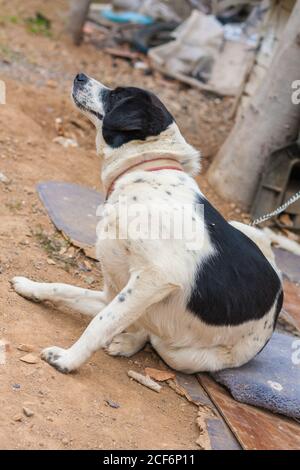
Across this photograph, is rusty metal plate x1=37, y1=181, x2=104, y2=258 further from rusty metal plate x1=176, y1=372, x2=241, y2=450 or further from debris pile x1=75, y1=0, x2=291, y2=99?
debris pile x1=75, y1=0, x2=291, y2=99

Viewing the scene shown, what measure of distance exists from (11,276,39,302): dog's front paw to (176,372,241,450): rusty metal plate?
2.92 feet

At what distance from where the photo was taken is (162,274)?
3449 millimetres

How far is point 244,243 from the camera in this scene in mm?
3818

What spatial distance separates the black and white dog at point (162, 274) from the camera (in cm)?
348

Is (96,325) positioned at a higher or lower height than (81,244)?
higher

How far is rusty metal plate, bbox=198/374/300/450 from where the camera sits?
11.3ft

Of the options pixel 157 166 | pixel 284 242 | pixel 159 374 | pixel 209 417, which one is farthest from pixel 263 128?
pixel 209 417

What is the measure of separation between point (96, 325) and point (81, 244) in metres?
1.60

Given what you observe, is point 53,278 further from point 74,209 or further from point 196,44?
point 196,44

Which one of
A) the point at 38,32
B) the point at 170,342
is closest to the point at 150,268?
the point at 170,342

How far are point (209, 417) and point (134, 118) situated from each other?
4.99ft

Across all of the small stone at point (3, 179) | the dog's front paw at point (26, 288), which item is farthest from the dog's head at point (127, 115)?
the small stone at point (3, 179)

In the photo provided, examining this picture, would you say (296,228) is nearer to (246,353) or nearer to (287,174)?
(287,174)

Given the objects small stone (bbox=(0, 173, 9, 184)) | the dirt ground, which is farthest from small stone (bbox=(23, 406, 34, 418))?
small stone (bbox=(0, 173, 9, 184))
